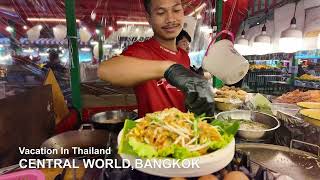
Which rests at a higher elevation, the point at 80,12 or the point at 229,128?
the point at 80,12

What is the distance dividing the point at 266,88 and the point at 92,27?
7.68 m

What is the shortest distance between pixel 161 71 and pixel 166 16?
26.6 inches

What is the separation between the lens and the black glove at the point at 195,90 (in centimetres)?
130

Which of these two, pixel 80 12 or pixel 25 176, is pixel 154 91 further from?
pixel 80 12

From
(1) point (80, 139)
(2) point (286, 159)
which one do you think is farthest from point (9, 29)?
(2) point (286, 159)

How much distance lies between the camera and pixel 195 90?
130 centimetres

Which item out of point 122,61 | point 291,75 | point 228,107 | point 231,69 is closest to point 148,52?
point 122,61

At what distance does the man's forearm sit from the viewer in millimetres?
1555

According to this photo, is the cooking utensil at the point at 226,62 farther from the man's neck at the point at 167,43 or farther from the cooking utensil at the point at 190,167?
the cooking utensil at the point at 190,167

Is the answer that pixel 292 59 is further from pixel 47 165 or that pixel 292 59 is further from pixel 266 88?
pixel 47 165

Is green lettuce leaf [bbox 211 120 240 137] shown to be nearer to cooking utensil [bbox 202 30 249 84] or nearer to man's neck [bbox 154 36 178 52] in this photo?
cooking utensil [bbox 202 30 249 84]

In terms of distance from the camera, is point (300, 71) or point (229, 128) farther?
point (300, 71)

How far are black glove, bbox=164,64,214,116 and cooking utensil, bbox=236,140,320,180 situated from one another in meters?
0.38

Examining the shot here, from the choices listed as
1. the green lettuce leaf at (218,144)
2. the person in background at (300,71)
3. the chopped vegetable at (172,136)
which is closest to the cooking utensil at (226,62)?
the chopped vegetable at (172,136)
